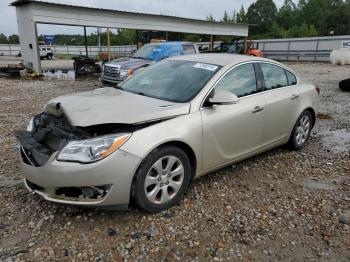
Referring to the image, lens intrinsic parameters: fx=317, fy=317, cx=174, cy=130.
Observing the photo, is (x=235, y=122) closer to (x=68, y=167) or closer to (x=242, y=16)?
(x=68, y=167)

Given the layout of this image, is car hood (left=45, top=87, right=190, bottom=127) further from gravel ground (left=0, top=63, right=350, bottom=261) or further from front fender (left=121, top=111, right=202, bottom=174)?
gravel ground (left=0, top=63, right=350, bottom=261)

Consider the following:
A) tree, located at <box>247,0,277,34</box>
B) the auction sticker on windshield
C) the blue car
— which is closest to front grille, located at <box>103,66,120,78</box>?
the blue car

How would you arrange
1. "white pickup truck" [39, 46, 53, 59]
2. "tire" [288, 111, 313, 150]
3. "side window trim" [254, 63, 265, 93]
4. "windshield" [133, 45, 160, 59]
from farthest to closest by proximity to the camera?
1. "white pickup truck" [39, 46, 53, 59]
2. "windshield" [133, 45, 160, 59]
3. "tire" [288, 111, 313, 150]
4. "side window trim" [254, 63, 265, 93]

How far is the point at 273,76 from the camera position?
4.68 m

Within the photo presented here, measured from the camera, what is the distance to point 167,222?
3.18 m

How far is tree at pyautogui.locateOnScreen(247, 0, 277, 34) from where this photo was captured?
88.4m

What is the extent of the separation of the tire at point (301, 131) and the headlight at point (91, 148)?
3.18 m

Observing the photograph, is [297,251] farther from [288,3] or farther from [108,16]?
[288,3]

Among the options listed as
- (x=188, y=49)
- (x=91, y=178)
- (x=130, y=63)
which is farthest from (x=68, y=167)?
(x=188, y=49)

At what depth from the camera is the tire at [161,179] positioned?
120 inches

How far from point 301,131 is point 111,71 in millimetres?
7528

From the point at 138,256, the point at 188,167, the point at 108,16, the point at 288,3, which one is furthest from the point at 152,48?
the point at 288,3

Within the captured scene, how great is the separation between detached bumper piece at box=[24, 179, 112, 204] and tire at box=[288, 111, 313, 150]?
131 inches

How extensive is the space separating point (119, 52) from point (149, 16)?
2745 centimetres
